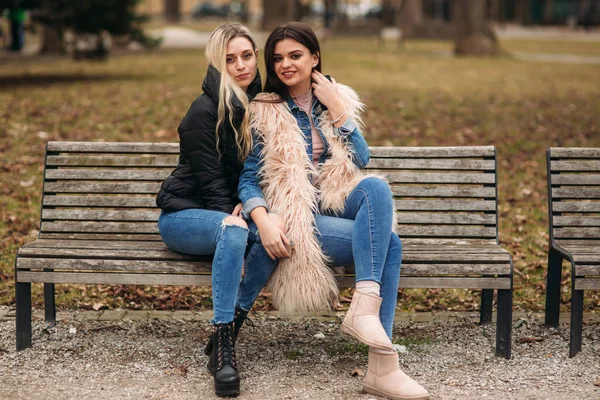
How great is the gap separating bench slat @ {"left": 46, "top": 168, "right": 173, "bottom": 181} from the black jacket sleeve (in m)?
0.66

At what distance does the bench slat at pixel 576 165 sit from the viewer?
4.53 meters

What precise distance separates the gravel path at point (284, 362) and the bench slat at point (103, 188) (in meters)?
0.74

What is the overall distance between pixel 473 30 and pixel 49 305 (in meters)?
19.0

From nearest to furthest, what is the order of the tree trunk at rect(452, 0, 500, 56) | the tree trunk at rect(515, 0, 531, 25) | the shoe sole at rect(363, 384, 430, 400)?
the shoe sole at rect(363, 384, 430, 400) → the tree trunk at rect(452, 0, 500, 56) → the tree trunk at rect(515, 0, 531, 25)

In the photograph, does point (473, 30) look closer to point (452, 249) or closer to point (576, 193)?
point (576, 193)

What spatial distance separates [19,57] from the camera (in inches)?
803

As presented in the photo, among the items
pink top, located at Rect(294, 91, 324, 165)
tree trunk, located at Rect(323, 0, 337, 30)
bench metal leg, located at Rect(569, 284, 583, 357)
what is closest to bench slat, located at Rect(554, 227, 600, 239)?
bench metal leg, located at Rect(569, 284, 583, 357)

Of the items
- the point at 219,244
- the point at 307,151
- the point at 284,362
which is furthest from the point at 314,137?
the point at 284,362

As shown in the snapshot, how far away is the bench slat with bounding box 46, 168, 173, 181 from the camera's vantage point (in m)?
4.68

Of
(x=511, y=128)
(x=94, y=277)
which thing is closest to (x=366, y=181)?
(x=94, y=277)

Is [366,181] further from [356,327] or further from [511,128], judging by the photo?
[511,128]

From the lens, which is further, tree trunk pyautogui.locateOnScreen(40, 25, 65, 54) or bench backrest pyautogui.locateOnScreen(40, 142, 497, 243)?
tree trunk pyautogui.locateOnScreen(40, 25, 65, 54)

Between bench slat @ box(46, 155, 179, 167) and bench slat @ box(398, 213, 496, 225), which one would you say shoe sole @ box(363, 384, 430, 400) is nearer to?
bench slat @ box(398, 213, 496, 225)

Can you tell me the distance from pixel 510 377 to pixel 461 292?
1510 mm
